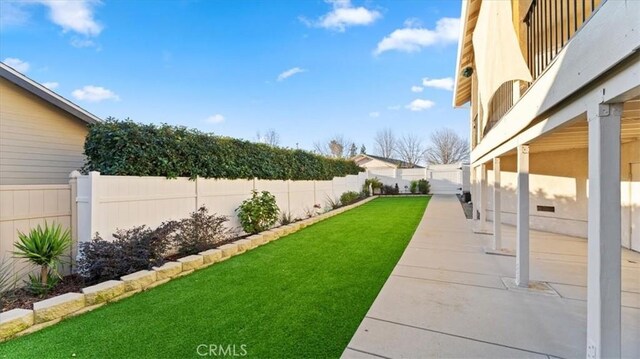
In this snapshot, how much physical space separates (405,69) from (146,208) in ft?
42.8

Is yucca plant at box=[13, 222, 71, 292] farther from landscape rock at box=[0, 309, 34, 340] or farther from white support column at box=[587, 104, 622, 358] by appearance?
white support column at box=[587, 104, 622, 358]

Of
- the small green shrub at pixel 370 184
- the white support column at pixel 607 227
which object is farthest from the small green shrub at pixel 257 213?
the small green shrub at pixel 370 184

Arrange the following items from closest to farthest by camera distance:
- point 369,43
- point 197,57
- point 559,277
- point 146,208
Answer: point 559,277
point 146,208
point 197,57
point 369,43

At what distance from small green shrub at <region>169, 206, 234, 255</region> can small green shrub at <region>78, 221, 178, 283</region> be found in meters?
0.50

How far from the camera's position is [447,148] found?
126 feet

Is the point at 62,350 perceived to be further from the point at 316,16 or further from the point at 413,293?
the point at 316,16

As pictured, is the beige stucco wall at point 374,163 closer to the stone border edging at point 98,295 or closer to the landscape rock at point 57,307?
the stone border edging at point 98,295

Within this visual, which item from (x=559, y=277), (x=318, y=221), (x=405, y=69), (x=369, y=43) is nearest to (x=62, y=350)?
(x=559, y=277)

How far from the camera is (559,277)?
181 inches

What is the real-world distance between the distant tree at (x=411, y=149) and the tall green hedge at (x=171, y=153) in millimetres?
34706

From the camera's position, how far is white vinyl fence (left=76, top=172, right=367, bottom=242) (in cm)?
434
